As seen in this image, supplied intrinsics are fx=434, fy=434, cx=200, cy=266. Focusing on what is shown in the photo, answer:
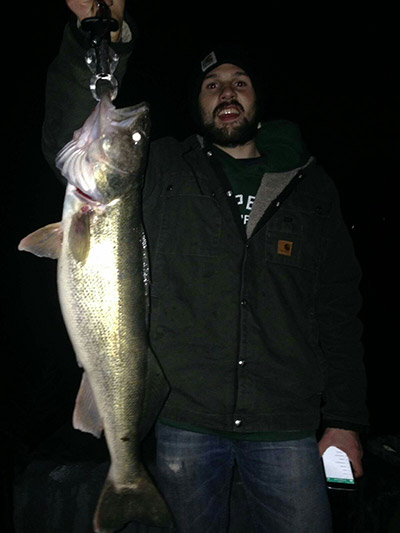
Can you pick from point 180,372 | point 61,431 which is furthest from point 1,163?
point 180,372

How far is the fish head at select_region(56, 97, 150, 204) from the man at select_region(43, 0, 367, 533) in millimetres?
174

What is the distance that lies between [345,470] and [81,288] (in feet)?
5.49

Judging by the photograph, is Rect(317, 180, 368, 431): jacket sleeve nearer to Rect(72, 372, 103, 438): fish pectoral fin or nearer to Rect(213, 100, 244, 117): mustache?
Rect(213, 100, 244, 117): mustache

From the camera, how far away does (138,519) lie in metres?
1.90

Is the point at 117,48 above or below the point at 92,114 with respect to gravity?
above

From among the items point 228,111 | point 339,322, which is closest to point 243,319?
point 339,322

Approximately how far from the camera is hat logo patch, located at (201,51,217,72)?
2.76m

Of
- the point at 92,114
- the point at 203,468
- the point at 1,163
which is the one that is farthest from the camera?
the point at 1,163

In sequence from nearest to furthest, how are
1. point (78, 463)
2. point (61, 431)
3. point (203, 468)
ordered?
point (203, 468), point (78, 463), point (61, 431)

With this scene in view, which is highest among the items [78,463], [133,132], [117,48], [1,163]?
[1,163]

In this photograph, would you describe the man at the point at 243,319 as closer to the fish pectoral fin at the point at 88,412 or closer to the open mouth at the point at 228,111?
the open mouth at the point at 228,111

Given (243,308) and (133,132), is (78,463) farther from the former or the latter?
(133,132)

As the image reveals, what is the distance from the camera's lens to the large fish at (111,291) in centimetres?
175

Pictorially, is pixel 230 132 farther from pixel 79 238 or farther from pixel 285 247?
pixel 79 238
